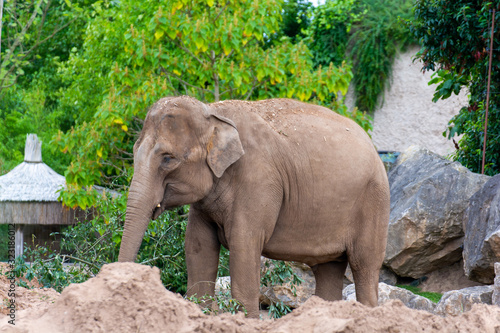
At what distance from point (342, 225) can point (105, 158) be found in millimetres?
4767

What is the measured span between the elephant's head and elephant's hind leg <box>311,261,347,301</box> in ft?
4.45

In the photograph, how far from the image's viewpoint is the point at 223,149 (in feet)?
15.5

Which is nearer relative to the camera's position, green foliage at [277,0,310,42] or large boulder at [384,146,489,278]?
large boulder at [384,146,489,278]

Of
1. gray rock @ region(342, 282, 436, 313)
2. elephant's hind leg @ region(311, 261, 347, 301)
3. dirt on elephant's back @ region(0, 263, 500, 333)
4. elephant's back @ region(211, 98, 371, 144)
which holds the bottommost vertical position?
gray rock @ region(342, 282, 436, 313)

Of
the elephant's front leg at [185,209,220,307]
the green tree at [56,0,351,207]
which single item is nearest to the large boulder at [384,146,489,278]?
the green tree at [56,0,351,207]

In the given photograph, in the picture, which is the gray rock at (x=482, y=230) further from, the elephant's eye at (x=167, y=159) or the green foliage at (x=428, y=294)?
the elephant's eye at (x=167, y=159)

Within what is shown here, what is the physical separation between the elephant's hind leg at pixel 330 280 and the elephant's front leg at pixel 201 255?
93 cm

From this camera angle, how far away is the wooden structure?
40.6 feet

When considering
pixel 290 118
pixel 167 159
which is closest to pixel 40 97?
pixel 290 118

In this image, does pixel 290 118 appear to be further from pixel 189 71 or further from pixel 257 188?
pixel 189 71

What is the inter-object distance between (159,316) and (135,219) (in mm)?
1532

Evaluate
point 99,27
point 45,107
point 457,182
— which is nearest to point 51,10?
point 45,107

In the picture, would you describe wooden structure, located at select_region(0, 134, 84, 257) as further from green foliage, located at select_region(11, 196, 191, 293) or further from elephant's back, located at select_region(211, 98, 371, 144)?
elephant's back, located at select_region(211, 98, 371, 144)

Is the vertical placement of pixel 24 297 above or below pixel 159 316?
below
